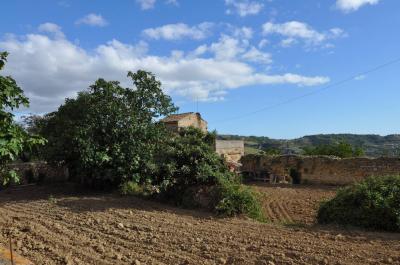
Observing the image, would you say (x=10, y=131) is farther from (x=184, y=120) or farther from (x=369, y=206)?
(x=184, y=120)

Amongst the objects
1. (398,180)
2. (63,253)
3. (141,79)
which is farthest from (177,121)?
(63,253)

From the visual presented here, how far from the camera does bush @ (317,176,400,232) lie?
822cm

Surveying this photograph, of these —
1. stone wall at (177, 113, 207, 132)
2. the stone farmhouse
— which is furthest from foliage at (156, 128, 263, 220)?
stone wall at (177, 113, 207, 132)

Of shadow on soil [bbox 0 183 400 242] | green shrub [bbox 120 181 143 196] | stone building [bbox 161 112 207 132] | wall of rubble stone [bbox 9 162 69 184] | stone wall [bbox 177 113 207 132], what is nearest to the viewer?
shadow on soil [bbox 0 183 400 242]

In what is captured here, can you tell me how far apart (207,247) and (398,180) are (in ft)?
15.5

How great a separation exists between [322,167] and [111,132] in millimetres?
12228

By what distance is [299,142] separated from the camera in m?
67.5

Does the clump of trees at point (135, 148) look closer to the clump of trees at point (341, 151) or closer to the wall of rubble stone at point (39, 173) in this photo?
the wall of rubble stone at point (39, 173)

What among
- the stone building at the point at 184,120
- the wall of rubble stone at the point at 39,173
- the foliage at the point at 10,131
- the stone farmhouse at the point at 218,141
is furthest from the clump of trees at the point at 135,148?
the stone farmhouse at the point at 218,141

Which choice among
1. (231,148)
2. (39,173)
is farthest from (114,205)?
(231,148)

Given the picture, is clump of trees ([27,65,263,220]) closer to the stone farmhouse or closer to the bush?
the bush

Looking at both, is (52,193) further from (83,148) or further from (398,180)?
(398,180)

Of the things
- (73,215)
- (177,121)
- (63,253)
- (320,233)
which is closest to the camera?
(63,253)

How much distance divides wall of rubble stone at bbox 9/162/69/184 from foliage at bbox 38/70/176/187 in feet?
16.0
